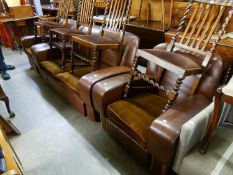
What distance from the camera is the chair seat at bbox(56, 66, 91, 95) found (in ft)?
6.74

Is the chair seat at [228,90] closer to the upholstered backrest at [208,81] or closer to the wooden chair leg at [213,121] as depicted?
the wooden chair leg at [213,121]

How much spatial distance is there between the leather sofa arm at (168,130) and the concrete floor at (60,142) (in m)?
0.46

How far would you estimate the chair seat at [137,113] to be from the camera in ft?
4.49

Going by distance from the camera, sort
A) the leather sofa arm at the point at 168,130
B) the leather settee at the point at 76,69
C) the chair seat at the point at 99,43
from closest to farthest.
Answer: the leather sofa arm at the point at 168,130 → the chair seat at the point at 99,43 → the leather settee at the point at 76,69

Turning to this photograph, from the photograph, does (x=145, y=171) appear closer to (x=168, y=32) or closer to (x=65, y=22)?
(x=168, y=32)

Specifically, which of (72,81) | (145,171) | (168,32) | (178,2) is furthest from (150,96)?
(178,2)

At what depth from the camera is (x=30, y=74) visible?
10.9 feet

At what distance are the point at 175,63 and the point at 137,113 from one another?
50 cm

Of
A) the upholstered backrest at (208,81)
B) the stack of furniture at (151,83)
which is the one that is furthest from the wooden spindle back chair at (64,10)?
the upholstered backrest at (208,81)

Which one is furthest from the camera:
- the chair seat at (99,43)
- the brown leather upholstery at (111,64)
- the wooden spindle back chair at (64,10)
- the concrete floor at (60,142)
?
the wooden spindle back chair at (64,10)

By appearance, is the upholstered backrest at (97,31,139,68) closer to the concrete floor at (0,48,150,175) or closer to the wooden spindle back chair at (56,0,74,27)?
the concrete floor at (0,48,150,175)

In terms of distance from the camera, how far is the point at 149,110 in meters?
1.56

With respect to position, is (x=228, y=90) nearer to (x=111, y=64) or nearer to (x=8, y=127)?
(x=111, y=64)

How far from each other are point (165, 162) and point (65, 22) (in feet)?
8.83
